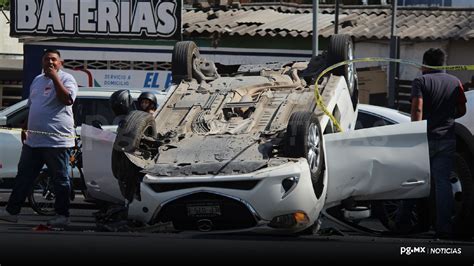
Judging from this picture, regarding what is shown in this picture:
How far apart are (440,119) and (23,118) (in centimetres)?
701

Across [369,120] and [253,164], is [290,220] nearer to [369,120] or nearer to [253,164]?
[253,164]

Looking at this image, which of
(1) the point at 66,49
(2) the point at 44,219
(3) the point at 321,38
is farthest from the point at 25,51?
(2) the point at 44,219

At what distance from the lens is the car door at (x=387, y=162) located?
29.7 feet

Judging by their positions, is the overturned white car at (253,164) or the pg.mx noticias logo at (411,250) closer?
the pg.mx noticias logo at (411,250)

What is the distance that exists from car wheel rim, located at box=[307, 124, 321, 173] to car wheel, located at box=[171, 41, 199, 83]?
2.30m

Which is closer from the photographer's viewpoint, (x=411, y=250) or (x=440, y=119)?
(x=411, y=250)

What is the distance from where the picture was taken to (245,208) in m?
8.73

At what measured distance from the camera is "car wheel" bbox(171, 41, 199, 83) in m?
11.1

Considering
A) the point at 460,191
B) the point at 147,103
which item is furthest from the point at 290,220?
the point at 147,103

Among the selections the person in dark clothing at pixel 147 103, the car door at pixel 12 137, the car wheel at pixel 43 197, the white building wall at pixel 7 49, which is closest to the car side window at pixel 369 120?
the person in dark clothing at pixel 147 103

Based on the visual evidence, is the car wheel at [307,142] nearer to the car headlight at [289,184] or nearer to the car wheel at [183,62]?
the car headlight at [289,184]

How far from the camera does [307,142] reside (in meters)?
8.94

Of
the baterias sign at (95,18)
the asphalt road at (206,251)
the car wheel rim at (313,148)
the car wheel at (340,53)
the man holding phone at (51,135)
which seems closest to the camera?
the asphalt road at (206,251)

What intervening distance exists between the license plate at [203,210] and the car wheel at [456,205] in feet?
6.60
